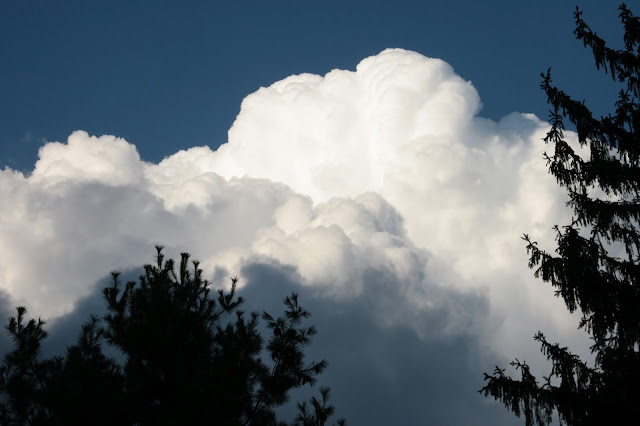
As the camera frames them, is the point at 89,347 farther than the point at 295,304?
No

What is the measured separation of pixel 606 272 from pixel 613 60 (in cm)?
477

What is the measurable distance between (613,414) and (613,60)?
7.25 metres

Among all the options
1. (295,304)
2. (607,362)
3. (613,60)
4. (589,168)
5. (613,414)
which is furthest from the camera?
(295,304)

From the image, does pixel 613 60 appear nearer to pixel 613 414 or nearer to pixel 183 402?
pixel 613 414

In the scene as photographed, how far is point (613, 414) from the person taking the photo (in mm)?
8984

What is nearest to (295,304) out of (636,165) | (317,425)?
(317,425)

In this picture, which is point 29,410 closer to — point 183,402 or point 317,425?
point 183,402

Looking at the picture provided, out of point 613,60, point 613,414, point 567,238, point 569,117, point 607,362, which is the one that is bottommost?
point 613,414

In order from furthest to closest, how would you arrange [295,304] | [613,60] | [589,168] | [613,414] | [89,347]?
[295,304] → [89,347] → [613,60] → [589,168] → [613,414]

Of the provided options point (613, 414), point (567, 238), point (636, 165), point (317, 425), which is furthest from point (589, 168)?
point (317, 425)

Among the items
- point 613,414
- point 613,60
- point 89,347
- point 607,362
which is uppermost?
point 613,60

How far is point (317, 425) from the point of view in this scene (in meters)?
15.8

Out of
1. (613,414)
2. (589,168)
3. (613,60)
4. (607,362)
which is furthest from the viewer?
(613,60)

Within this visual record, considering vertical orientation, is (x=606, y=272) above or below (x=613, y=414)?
above
